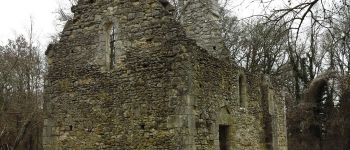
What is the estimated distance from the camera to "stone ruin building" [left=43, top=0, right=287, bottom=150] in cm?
1119

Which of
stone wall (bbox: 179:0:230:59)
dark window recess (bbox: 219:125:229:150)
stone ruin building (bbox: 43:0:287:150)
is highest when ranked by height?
stone wall (bbox: 179:0:230:59)

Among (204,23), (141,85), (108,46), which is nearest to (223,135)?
(141,85)

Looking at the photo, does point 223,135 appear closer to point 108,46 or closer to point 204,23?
point 204,23

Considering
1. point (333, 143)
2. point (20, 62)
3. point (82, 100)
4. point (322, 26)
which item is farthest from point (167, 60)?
point (333, 143)

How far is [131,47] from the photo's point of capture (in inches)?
473

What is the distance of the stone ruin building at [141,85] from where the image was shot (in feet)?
36.7

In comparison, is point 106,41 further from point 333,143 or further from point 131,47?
point 333,143

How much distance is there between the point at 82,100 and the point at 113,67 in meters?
1.31

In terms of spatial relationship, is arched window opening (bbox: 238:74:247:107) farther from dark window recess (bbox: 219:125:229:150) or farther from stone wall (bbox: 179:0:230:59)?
dark window recess (bbox: 219:125:229:150)

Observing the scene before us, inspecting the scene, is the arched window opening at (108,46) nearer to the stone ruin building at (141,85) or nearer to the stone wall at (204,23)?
the stone ruin building at (141,85)

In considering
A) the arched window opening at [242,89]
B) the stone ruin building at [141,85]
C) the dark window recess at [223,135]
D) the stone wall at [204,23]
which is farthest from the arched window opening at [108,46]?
the arched window opening at [242,89]

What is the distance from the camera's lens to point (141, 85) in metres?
11.6

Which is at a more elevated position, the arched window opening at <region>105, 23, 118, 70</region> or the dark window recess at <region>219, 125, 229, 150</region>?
the arched window opening at <region>105, 23, 118, 70</region>

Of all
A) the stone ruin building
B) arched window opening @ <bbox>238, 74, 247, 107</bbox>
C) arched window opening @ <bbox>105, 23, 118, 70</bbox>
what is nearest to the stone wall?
the stone ruin building
